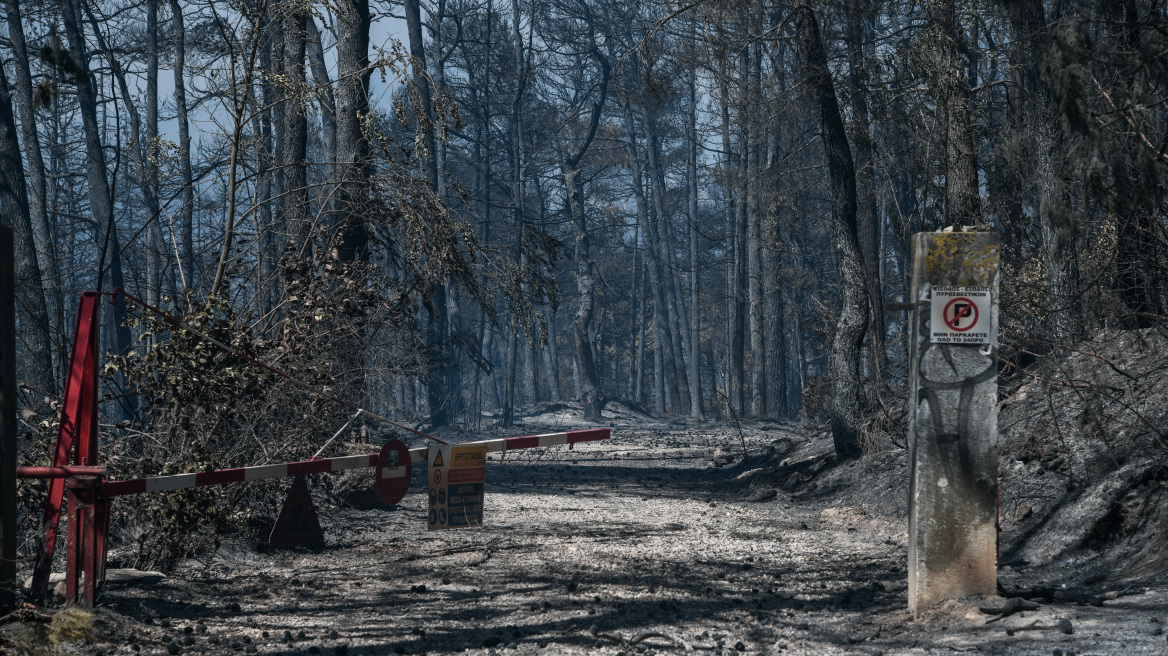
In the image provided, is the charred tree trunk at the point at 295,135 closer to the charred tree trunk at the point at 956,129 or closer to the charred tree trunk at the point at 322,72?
the charred tree trunk at the point at 322,72

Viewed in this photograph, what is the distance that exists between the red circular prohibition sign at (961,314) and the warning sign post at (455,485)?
4031mm

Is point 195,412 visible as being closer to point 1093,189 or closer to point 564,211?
point 1093,189

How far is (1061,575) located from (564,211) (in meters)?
36.5

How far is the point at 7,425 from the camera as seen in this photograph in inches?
176

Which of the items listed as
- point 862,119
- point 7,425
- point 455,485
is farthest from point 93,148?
point 7,425

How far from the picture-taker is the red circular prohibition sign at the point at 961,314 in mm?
5691

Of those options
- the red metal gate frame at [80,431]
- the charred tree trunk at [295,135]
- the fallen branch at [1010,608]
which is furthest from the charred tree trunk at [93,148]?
the fallen branch at [1010,608]

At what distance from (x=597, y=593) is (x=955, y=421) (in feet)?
9.32

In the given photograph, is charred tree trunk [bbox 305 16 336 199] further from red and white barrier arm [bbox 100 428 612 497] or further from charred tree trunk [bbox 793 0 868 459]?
charred tree trunk [bbox 793 0 868 459]

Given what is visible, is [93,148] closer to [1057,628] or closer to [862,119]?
[862,119]

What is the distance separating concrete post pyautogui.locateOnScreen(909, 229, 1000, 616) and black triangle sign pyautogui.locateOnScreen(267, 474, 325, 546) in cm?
542

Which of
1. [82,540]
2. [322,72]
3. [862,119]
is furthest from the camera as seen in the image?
[322,72]

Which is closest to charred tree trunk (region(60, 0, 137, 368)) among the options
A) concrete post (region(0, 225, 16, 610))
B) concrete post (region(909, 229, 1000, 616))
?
concrete post (region(0, 225, 16, 610))

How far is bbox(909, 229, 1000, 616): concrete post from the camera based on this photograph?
563cm
